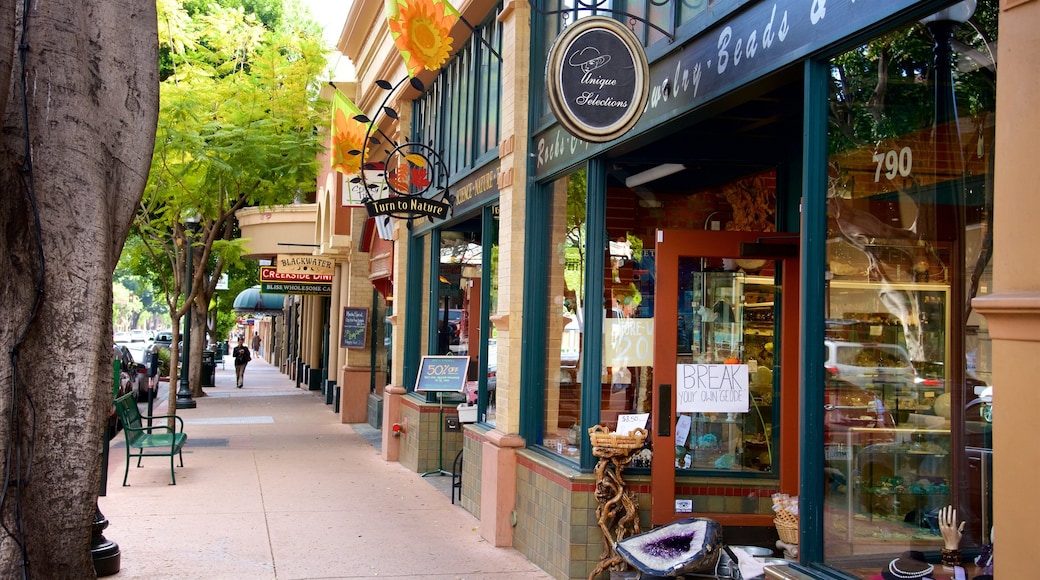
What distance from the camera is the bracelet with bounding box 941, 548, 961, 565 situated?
4.65m

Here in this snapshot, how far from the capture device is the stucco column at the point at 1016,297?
322 centimetres

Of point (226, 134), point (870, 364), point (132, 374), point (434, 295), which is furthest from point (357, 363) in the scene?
point (870, 364)

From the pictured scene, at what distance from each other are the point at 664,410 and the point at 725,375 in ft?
1.73

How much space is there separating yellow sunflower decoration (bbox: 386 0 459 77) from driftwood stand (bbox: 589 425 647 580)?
411cm

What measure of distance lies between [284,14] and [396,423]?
26.6m

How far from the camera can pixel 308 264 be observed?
885 inches

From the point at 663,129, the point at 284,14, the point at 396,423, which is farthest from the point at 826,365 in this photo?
the point at 284,14

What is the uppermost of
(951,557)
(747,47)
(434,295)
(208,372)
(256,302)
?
(747,47)

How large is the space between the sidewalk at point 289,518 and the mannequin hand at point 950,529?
3571 mm

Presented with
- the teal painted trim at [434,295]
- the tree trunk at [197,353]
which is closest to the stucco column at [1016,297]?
A: the teal painted trim at [434,295]

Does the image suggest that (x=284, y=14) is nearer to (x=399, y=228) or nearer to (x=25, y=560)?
(x=399, y=228)

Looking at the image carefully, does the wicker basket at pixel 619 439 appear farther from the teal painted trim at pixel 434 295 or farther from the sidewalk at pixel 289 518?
the teal painted trim at pixel 434 295

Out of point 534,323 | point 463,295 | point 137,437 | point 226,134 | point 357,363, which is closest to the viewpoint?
point 534,323

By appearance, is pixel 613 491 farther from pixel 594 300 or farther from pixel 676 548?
pixel 594 300
